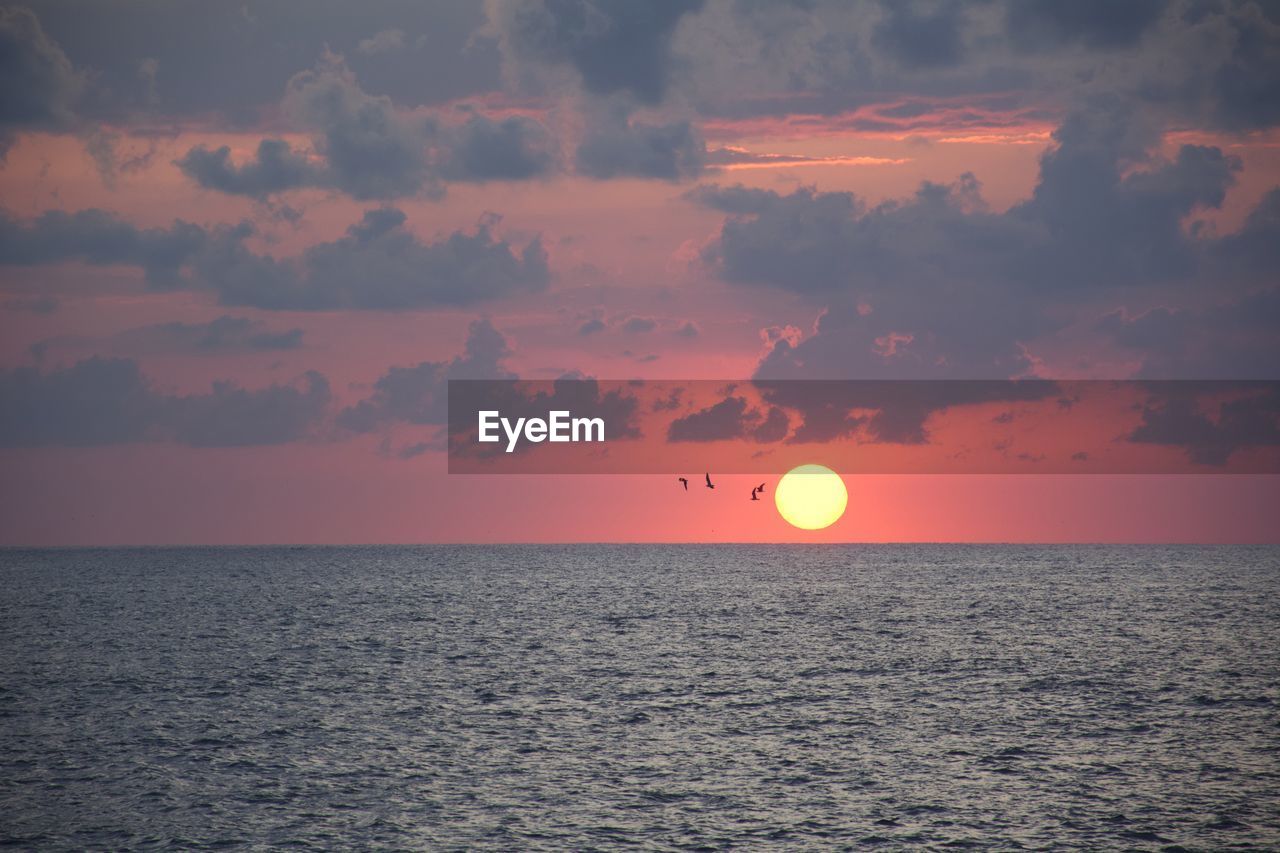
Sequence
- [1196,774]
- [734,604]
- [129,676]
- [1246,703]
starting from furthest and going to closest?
[734,604] < [129,676] < [1246,703] < [1196,774]

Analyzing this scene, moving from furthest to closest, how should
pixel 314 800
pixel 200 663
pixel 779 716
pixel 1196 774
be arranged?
pixel 200 663 < pixel 779 716 < pixel 1196 774 < pixel 314 800

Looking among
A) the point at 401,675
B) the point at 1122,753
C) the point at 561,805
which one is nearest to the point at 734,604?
the point at 401,675

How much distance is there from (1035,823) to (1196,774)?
44.4 ft

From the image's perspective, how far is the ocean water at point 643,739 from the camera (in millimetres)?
51156

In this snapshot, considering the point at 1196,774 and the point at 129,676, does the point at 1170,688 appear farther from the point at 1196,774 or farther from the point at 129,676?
the point at 129,676

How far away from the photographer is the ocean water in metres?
51.2

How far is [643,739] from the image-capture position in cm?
6738

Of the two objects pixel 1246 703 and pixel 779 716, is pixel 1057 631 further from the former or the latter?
pixel 779 716

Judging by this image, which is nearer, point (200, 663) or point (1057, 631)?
point (200, 663)

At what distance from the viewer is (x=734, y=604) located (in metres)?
174

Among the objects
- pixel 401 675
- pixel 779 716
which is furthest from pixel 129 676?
pixel 779 716

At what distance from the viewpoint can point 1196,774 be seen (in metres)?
59.8

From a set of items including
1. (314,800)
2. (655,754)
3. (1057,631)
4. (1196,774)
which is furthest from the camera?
(1057,631)

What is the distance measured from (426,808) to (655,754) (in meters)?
14.5
